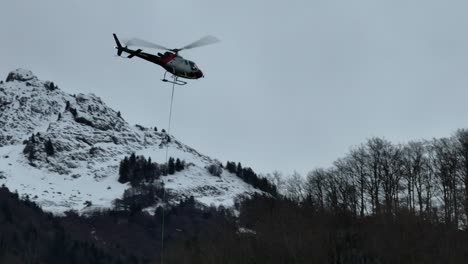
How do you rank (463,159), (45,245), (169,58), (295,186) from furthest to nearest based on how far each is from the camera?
(45,245) → (295,186) → (463,159) → (169,58)

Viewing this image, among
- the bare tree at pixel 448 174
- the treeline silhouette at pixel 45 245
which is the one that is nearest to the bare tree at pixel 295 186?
the bare tree at pixel 448 174

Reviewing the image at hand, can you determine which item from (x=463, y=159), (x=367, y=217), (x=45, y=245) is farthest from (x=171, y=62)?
(x=45, y=245)

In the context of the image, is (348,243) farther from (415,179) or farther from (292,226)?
(415,179)

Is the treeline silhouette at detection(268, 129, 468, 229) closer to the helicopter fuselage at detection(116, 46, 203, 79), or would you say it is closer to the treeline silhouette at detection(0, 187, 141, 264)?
the helicopter fuselage at detection(116, 46, 203, 79)

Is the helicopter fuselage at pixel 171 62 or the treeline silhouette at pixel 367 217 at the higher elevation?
the helicopter fuselage at pixel 171 62

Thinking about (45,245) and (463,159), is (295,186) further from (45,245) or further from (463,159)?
(45,245)

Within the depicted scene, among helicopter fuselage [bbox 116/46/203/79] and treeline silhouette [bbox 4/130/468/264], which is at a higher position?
helicopter fuselage [bbox 116/46/203/79]

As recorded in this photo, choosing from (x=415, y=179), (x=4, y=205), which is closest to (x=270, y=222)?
(x=415, y=179)

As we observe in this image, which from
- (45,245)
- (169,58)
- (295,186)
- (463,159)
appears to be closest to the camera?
(169,58)

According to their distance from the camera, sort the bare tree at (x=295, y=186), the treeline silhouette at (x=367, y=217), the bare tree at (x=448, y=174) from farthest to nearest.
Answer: the bare tree at (x=295, y=186) < the bare tree at (x=448, y=174) < the treeline silhouette at (x=367, y=217)

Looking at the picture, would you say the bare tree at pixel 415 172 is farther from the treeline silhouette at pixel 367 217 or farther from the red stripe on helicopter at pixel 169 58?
the red stripe on helicopter at pixel 169 58

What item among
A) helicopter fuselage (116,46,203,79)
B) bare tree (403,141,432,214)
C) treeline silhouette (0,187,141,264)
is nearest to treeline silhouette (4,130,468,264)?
bare tree (403,141,432,214)

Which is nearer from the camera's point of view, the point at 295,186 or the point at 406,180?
the point at 406,180

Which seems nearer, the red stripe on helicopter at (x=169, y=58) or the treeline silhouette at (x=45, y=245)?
the red stripe on helicopter at (x=169, y=58)
